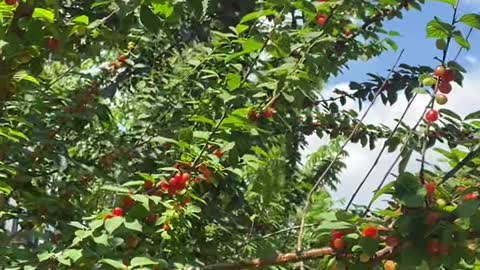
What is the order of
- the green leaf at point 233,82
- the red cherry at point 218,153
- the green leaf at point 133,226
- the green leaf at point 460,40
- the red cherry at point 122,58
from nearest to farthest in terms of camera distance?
the green leaf at point 460,40
the green leaf at point 133,226
the red cherry at point 218,153
the green leaf at point 233,82
the red cherry at point 122,58

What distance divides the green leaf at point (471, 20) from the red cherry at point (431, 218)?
0.43 m

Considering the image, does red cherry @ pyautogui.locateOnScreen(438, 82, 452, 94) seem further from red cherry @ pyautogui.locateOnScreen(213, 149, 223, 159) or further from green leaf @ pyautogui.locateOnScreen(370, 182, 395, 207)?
red cherry @ pyautogui.locateOnScreen(213, 149, 223, 159)

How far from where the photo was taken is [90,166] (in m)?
2.98

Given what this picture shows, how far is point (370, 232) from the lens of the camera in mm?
1601

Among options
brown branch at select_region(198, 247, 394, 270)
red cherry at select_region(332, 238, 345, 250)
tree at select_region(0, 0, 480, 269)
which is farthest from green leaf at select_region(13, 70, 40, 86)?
red cherry at select_region(332, 238, 345, 250)

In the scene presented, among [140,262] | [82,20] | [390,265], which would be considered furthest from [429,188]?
[82,20]

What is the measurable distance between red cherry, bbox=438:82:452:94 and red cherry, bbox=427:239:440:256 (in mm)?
352

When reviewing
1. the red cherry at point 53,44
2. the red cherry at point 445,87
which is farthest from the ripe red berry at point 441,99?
the red cherry at point 53,44

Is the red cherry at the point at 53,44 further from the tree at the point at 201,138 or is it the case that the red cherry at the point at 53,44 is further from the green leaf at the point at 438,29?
the green leaf at the point at 438,29

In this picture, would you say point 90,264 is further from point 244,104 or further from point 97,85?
point 97,85

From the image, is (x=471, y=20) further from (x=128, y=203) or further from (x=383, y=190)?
(x=128, y=203)

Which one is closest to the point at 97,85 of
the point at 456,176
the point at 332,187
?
the point at 456,176

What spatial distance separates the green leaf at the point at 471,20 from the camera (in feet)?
5.41

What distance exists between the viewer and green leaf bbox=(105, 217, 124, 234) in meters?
1.94
